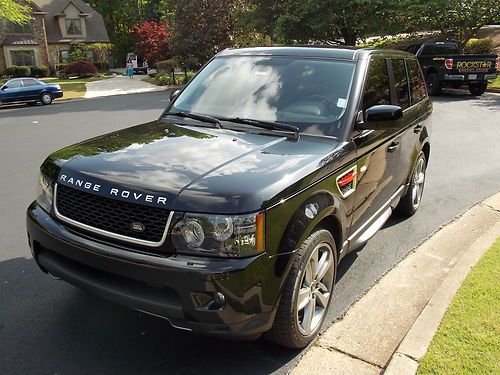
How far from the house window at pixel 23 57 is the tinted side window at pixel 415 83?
4290 centimetres

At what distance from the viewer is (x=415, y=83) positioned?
17.5ft

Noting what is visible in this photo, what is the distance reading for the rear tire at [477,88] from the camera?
57.6 feet

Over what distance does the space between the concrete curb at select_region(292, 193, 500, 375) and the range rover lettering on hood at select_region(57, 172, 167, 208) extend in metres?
1.37

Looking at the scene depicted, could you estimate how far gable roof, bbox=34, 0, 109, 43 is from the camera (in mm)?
45938

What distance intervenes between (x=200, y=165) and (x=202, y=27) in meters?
27.8

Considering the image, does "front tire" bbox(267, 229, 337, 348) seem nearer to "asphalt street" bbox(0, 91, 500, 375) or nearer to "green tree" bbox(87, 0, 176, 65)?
"asphalt street" bbox(0, 91, 500, 375)

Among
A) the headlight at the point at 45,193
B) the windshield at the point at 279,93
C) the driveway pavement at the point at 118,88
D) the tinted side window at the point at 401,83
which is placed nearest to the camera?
the headlight at the point at 45,193

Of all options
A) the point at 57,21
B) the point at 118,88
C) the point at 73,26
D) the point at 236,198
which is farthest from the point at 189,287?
the point at 57,21

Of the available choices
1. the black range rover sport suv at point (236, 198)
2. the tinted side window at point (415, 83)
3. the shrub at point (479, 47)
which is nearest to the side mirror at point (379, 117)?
the black range rover sport suv at point (236, 198)

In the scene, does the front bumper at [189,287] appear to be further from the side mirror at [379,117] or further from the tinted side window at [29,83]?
the tinted side window at [29,83]

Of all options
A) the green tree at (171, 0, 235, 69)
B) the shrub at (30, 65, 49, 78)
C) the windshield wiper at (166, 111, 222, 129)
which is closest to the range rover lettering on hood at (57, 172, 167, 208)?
the windshield wiper at (166, 111, 222, 129)

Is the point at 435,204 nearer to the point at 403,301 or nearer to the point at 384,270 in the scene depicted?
the point at 384,270

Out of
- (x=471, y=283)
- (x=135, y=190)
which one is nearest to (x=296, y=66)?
(x=135, y=190)

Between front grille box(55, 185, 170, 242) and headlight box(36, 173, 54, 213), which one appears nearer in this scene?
front grille box(55, 185, 170, 242)
